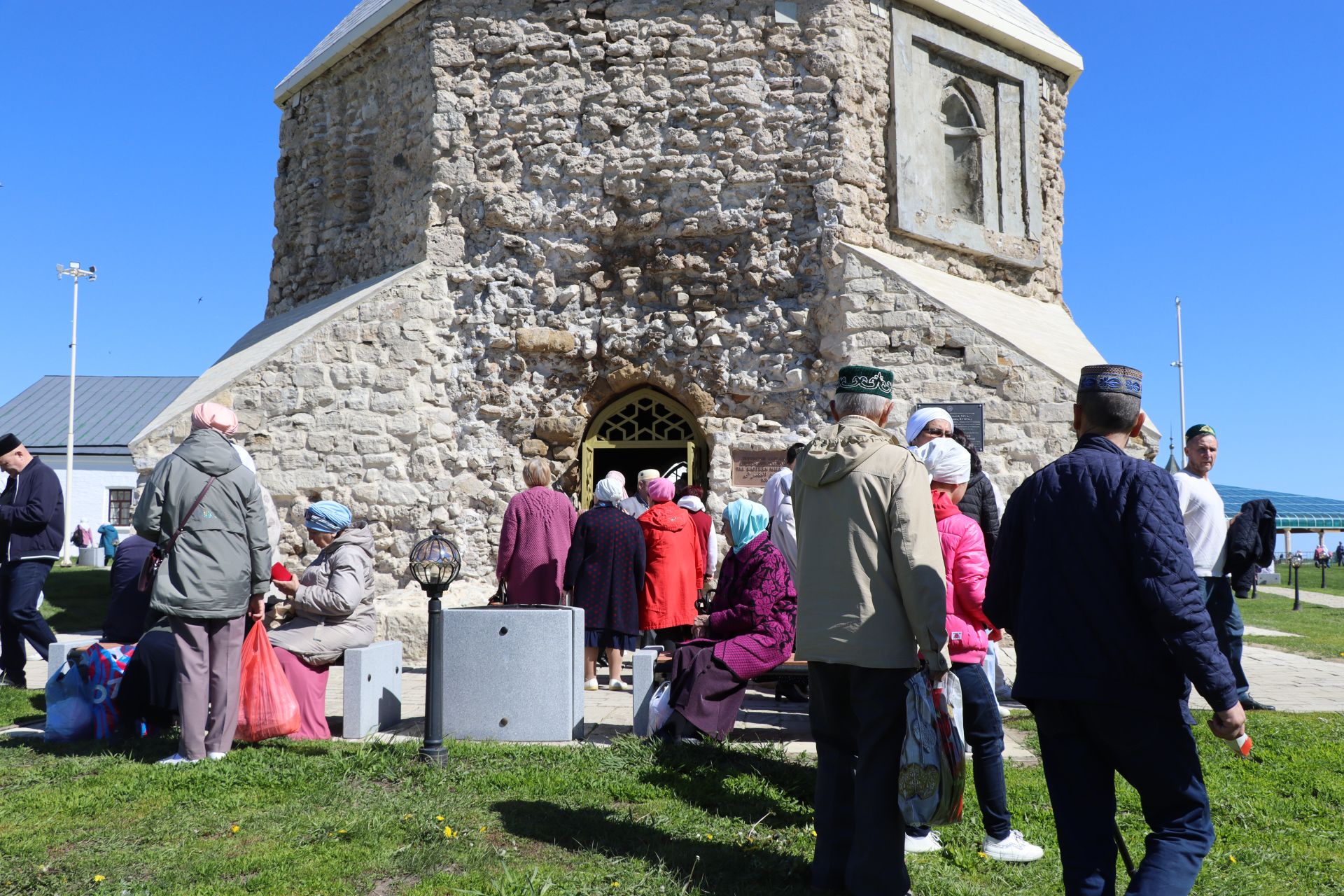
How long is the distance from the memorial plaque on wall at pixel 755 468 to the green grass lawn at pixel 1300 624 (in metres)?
5.49

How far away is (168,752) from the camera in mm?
5184

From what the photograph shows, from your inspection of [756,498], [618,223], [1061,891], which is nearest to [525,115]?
[618,223]

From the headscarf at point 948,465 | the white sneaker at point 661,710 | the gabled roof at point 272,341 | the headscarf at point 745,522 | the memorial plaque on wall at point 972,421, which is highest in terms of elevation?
the gabled roof at point 272,341

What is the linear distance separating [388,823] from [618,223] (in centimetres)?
699

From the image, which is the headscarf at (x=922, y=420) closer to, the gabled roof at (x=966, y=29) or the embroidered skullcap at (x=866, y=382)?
the embroidered skullcap at (x=866, y=382)

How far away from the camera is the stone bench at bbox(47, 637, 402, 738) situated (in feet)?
18.1

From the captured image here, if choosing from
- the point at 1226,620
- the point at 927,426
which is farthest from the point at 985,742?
the point at 1226,620

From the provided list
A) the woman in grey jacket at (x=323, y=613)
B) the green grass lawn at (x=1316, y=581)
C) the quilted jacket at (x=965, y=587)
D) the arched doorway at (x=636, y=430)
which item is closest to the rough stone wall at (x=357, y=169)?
the arched doorway at (x=636, y=430)

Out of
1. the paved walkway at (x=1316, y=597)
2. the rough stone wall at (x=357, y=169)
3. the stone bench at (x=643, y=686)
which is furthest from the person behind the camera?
the paved walkway at (x=1316, y=597)

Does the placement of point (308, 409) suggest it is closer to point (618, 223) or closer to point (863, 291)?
point (618, 223)

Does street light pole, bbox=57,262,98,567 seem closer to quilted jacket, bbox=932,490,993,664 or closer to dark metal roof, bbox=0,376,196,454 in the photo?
dark metal roof, bbox=0,376,196,454

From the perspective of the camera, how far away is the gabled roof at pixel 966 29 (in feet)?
33.8

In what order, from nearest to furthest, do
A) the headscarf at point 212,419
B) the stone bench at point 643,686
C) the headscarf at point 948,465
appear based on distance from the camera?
the headscarf at point 948,465, the headscarf at point 212,419, the stone bench at point 643,686

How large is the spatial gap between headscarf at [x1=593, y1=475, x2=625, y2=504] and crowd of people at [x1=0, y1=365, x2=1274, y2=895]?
2cm
